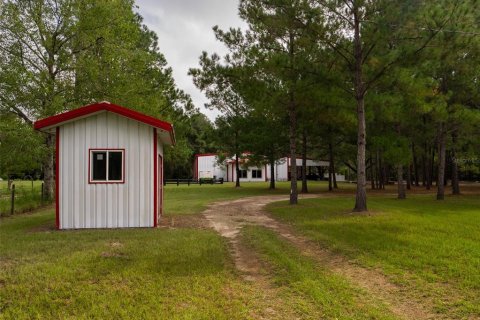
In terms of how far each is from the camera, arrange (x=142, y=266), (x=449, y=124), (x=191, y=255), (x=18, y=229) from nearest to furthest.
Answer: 1. (x=142, y=266)
2. (x=191, y=255)
3. (x=18, y=229)
4. (x=449, y=124)

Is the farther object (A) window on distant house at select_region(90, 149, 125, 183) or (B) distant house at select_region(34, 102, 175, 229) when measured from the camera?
(A) window on distant house at select_region(90, 149, 125, 183)

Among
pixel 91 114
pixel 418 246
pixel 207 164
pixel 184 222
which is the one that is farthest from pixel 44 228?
pixel 207 164

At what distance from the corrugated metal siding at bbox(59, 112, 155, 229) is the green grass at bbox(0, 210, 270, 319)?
1382 millimetres

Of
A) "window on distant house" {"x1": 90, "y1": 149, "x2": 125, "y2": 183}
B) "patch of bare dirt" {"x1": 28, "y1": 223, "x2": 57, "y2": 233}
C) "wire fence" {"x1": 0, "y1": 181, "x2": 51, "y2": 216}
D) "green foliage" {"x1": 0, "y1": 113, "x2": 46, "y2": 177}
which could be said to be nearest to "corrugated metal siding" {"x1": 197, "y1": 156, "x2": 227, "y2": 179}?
"wire fence" {"x1": 0, "y1": 181, "x2": 51, "y2": 216}

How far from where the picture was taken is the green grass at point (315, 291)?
448 cm

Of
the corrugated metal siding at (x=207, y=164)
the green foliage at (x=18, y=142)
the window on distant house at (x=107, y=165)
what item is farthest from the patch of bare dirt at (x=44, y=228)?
the corrugated metal siding at (x=207, y=164)

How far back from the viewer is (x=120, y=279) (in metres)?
5.66

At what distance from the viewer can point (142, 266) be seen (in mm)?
6316

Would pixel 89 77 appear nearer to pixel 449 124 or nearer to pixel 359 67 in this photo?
pixel 359 67

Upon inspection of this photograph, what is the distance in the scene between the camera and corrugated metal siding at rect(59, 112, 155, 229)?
1023 centimetres

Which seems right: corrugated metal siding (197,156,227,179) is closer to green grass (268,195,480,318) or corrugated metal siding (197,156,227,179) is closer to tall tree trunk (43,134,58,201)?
tall tree trunk (43,134,58,201)

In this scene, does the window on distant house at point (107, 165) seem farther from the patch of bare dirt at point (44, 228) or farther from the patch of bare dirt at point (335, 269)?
the patch of bare dirt at point (335, 269)

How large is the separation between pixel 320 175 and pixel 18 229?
161 feet

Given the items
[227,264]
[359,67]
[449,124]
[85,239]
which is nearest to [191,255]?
[227,264]
